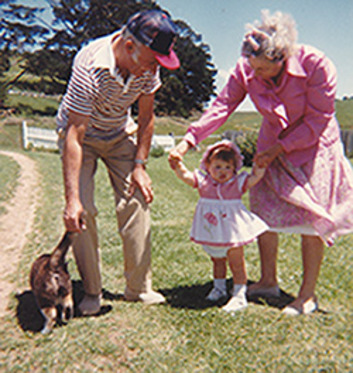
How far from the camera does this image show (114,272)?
186 inches

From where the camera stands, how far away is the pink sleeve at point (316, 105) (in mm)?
3109

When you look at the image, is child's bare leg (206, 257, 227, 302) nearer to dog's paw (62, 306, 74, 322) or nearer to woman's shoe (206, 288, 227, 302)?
woman's shoe (206, 288, 227, 302)

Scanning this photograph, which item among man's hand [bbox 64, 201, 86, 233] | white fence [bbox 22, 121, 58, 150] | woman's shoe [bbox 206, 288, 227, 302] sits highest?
man's hand [bbox 64, 201, 86, 233]

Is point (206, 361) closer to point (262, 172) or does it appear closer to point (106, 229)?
point (262, 172)

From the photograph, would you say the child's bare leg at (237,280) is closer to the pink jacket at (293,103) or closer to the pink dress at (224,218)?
the pink dress at (224,218)

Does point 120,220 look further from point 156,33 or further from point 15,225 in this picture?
point 15,225

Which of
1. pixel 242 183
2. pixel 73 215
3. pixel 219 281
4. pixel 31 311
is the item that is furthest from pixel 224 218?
pixel 31 311

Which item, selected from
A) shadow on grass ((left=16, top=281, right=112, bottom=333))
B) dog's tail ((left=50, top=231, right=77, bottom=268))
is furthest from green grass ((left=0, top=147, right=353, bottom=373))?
dog's tail ((left=50, top=231, right=77, bottom=268))

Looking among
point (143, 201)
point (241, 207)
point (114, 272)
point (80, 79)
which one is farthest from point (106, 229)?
point (80, 79)

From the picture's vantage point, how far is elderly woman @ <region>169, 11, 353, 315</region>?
123 inches

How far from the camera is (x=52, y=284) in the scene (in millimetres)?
3133

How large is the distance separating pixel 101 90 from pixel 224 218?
1302mm

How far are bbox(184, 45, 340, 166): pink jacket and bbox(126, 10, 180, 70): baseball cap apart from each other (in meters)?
0.70

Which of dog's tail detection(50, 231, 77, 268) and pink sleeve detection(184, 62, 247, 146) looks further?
pink sleeve detection(184, 62, 247, 146)
